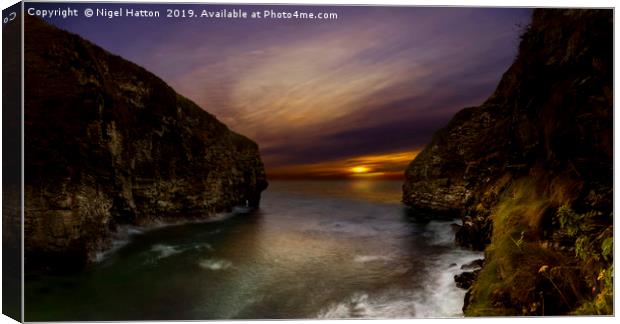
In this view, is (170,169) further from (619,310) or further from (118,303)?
(619,310)

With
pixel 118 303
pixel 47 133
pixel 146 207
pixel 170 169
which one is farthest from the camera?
pixel 170 169

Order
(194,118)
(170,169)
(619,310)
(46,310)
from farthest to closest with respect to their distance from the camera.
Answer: (194,118), (170,169), (46,310), (619,310)

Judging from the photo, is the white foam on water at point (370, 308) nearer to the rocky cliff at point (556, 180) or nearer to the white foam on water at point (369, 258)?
the rocky cliff at point (556, 180)

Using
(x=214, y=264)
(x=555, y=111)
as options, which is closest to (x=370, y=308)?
(x=555, y=111)

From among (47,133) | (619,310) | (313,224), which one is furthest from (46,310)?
(313,224)

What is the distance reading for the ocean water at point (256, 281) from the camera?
7.86m

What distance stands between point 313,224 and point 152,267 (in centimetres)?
1163

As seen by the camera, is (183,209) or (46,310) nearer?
(46,310)

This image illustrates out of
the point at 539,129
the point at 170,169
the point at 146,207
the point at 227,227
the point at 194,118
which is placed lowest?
the point at 227,227

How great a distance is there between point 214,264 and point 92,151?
18.7 feet

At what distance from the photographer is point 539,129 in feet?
23.6

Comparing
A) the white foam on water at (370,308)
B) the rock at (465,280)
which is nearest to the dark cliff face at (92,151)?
the white foam on water at (370,308)

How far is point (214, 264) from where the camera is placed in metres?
11.8

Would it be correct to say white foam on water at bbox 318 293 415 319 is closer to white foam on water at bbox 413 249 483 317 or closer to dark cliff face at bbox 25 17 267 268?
white foam on water at bbox 413 249 483 317
